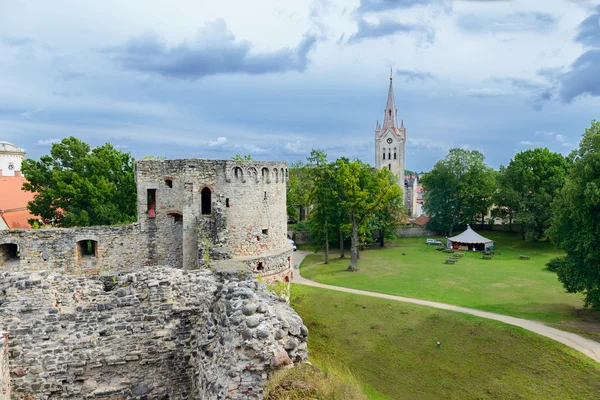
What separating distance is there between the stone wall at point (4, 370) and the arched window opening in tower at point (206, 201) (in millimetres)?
13237

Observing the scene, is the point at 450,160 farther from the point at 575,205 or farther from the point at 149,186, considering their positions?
the point at 149,186

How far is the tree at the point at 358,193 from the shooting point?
35.1 metres

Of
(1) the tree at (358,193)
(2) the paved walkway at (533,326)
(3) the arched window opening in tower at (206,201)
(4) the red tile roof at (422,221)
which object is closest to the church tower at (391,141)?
(4) the red tile roof at (422,221)

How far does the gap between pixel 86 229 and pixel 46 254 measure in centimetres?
182

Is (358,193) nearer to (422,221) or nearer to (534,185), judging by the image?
(534,185)

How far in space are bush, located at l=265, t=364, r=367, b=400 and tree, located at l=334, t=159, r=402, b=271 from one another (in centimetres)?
2962

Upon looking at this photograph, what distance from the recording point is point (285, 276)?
74.1 feet

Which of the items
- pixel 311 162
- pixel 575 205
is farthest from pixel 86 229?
pixel 311 162

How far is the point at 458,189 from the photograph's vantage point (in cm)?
5553

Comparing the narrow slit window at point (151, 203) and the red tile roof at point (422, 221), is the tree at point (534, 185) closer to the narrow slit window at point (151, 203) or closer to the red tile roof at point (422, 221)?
the red tile roof at point (422, 221)

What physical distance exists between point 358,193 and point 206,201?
17353 millimetres

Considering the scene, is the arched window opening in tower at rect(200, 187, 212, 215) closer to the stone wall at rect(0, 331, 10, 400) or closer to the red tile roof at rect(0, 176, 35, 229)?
the stone wall at rect(0, 331, 10, 400)

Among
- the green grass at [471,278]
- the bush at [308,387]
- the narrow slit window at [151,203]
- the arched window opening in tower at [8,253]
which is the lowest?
the green grass at [471,278]

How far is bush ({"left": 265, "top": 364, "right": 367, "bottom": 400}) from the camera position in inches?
198
